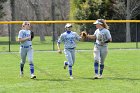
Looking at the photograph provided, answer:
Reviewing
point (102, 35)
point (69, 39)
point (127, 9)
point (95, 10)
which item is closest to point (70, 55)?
point (69, 39)

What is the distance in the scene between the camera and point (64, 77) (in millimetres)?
14367

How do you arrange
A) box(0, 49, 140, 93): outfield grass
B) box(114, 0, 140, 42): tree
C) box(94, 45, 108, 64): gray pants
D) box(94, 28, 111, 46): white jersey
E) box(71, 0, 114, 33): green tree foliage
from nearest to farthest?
box(0, 49, 140, 93): outfield grass, box(94, 28, 111, 46): white jersey, box(94, 45, 108, 64): gray pants, box(71, 0, 114, 33): green tree foliage, box(114, 0, 140, 42): tree

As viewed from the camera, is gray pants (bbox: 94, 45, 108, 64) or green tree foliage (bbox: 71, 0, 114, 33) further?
green tree foliage (bbox: 71, 0, 114, 33)

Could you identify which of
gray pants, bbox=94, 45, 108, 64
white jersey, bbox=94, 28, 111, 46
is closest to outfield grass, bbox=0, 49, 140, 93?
gray pants, bbox=94, 45, 108, 64

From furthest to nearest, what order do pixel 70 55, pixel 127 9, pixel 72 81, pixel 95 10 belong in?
pixel 127 9
pixel 95 10
pixel 70 55
pixel 72 81

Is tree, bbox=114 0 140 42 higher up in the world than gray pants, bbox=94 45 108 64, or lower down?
higher up

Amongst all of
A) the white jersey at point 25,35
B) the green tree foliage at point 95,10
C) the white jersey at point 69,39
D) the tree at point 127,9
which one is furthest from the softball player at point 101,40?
the tree at point 127,9

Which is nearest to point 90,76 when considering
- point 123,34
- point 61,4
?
point 123,34

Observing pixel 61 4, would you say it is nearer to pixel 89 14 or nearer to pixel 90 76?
pixel 89 14

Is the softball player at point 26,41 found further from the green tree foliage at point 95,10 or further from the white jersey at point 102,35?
the green tree foliage at point 95,10

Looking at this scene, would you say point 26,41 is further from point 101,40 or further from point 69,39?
point 101,40

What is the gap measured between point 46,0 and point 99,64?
60.1 metres

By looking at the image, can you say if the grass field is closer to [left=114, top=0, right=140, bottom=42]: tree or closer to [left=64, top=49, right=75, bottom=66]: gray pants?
[left=64, top=49, right=75, bottom=66]: gray pants

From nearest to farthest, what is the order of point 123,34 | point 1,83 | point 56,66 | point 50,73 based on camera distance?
point 1,83 < point 50,73 < point 56,66 < point 123,34
